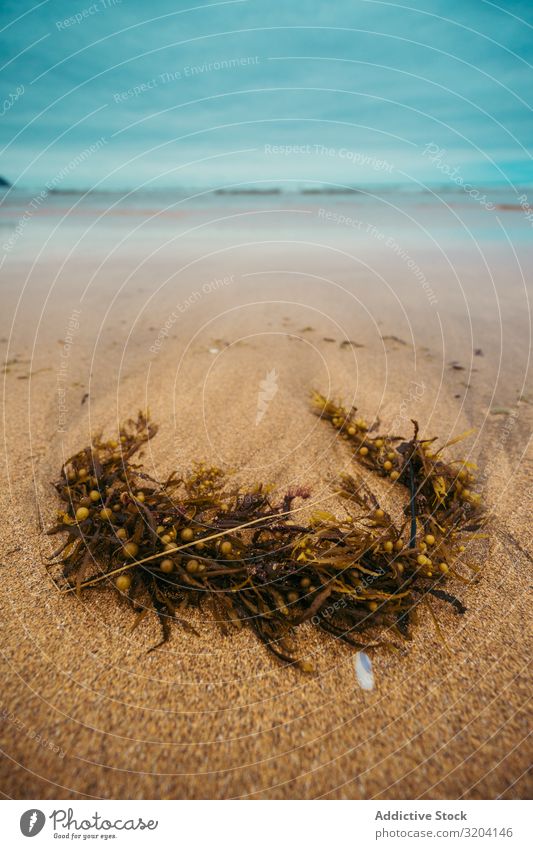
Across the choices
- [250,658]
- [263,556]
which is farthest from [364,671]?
[263,556]

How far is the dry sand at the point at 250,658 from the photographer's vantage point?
4.37 ft

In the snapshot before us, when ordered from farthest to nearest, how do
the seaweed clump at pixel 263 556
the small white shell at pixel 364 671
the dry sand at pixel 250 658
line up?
the seaweed clump at pixel 263 556
the small white shell at pixel 364 671
the dry sand at pixel 250 658

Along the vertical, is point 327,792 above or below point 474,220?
below

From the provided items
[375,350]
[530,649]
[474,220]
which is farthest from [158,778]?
[474,220]

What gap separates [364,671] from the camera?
1585 mm

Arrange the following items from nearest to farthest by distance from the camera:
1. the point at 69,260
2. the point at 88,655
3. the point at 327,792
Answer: the point at 327,792 < the point at 88,655 < the point at 69,260

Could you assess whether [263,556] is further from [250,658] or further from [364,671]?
[364,671]

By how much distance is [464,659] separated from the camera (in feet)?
5.31

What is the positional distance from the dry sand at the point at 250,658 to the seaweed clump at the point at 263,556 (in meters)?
0.09

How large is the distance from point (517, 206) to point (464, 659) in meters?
20.0

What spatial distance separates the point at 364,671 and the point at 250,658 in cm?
41

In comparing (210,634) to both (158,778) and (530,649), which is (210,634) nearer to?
(158,778)

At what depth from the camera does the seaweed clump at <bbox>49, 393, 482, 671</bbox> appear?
5.61ft

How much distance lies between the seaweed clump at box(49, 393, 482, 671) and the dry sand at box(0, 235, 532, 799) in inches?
3.6
